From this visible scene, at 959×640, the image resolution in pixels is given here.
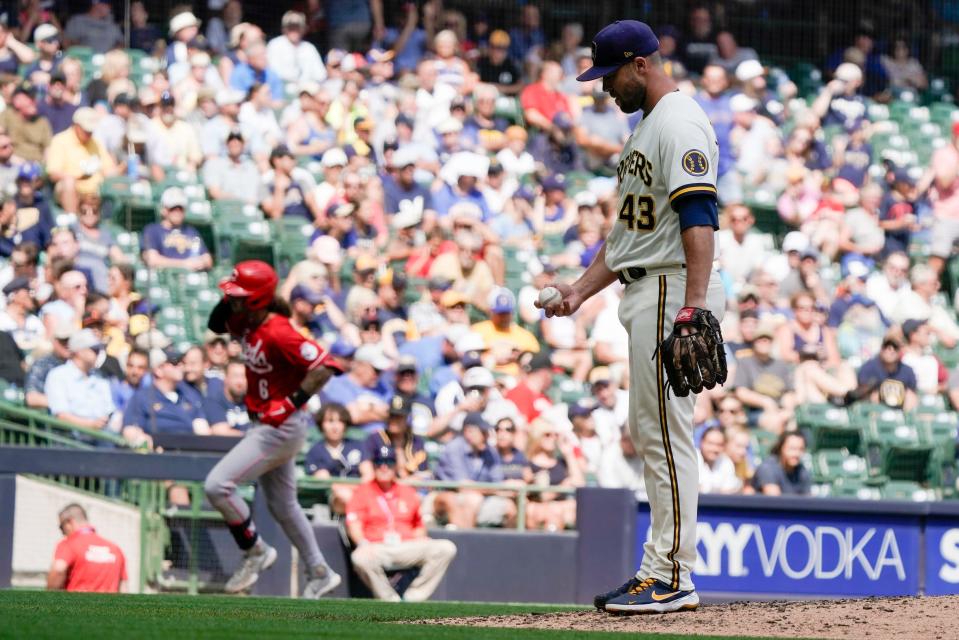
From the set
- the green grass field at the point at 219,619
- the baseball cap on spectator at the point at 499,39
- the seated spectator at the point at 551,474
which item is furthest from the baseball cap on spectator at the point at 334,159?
the green grass field at the point at 219,619

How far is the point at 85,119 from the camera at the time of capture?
12516 mm

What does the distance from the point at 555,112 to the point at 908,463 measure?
5069 mm

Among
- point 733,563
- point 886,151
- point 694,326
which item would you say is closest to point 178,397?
point 733,563

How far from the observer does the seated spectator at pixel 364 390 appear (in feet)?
34.5

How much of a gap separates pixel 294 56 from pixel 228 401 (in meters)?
4.90

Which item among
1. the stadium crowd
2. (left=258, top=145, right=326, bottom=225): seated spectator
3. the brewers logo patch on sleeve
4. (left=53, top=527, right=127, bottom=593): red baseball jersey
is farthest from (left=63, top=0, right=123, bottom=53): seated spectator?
the brewers logo patch on sleeve

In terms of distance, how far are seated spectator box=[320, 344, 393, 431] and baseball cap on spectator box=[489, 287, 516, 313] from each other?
0.98m

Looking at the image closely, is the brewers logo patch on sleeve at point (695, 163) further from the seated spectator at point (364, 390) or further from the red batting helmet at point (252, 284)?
the seated spectator at point (364, 390)

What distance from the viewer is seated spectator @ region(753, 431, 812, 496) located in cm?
1048

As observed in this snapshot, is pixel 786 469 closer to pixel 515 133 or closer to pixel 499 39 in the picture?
pixel 515 133

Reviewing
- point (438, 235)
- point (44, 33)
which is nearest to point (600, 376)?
point (438, 235)

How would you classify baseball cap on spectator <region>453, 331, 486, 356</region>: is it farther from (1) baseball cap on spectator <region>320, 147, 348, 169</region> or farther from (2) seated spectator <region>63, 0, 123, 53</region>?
(2) seated spectator <region>63, 0, 123, 53</region>

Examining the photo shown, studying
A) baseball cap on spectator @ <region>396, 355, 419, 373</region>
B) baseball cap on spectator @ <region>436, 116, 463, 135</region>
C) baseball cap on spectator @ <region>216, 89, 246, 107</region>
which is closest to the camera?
baseball cap on spectator @ <region>396, 355, 419, 373</region>

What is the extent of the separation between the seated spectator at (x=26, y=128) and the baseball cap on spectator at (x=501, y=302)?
12.6ft
